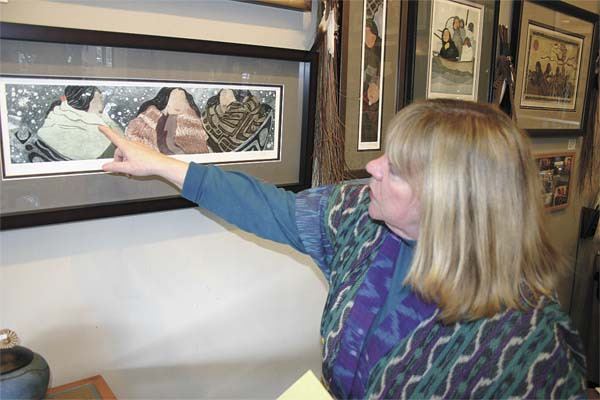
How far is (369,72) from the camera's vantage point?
1.28m

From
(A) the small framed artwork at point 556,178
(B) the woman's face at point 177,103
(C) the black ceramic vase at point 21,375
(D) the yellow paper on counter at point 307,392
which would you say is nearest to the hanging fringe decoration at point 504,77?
(A) the small framed artwork at point 556,178

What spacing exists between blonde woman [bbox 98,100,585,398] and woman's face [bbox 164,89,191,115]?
0.35ft

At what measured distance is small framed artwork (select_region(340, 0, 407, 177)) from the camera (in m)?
1.21

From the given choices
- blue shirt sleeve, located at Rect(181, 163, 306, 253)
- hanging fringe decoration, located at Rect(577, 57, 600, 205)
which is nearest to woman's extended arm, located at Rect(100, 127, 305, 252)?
blue shirt sleeve, located at Rect(181, 163, 306, 253)

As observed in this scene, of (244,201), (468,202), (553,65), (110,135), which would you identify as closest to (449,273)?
(468,202)

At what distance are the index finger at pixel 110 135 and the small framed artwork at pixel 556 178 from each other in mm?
1577

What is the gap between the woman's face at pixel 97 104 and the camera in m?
0.87

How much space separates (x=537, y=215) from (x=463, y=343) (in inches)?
9.8

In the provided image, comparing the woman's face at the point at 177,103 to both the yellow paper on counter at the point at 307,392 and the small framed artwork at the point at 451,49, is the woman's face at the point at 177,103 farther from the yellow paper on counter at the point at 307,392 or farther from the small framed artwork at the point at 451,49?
the small framed artwork at the point at 451,49

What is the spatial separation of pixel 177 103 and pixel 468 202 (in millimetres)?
554

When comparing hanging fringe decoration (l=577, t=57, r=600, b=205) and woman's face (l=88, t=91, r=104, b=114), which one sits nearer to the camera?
woman's face (l=88, t=91, r=104, b=114)

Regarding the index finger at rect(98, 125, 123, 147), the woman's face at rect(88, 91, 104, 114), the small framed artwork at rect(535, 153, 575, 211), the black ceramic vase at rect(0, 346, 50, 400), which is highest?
the woman's face at rect(88, 91, 104, 114)

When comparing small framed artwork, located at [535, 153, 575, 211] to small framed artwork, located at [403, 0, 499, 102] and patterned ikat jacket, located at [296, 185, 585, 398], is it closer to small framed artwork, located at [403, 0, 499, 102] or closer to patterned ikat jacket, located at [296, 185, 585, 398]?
small framed artwork, located at [403, 0, 499, 102]

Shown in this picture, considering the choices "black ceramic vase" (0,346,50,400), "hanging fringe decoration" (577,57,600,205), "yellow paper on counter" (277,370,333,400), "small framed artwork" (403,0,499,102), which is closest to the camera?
"black ceramic vase" (0,346,50,400)
